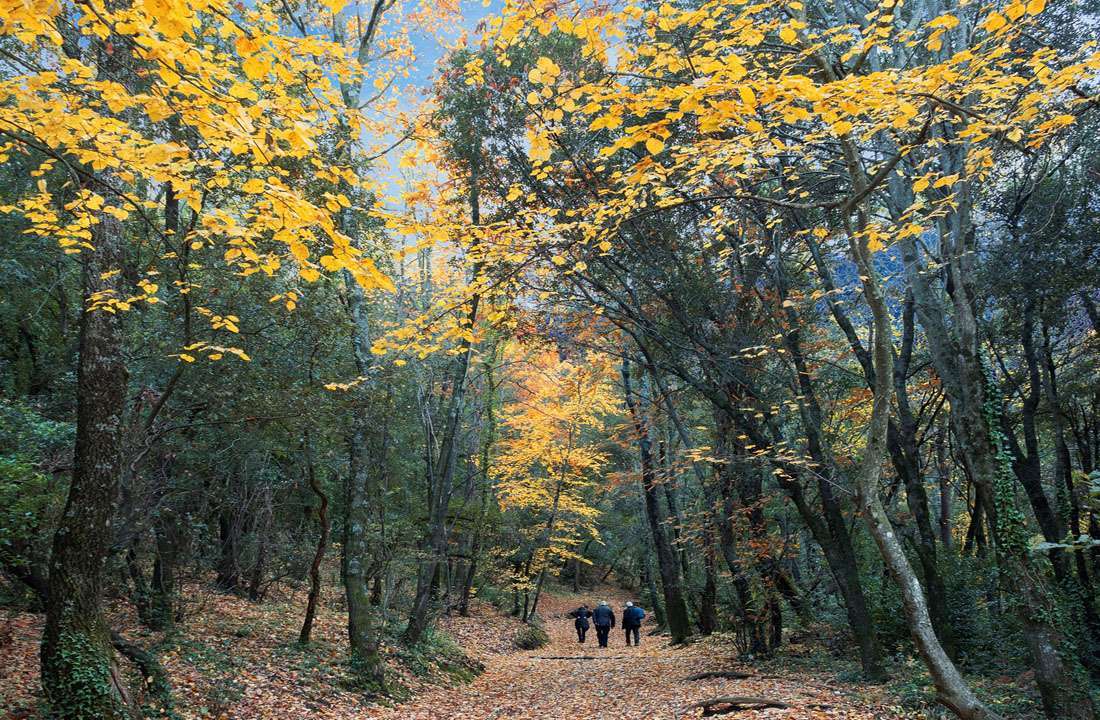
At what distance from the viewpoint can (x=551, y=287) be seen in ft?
31.5

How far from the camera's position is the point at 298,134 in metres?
2.70

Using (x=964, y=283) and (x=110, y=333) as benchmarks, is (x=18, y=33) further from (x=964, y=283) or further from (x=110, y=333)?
(x=964, y=283)

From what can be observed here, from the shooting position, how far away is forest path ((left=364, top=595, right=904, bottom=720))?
7.01 meters

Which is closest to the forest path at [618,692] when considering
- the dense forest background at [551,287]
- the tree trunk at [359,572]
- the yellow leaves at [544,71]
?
the tree trunk at [359,572]

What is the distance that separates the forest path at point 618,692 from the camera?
7.01 meters

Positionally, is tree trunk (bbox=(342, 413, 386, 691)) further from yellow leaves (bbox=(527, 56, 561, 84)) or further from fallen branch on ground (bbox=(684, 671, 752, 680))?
yellow leaves (bbox=(527, 56, 561, 84))

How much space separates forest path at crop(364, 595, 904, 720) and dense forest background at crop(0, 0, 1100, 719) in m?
0.91

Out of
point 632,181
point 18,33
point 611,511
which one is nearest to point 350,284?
point 18,33

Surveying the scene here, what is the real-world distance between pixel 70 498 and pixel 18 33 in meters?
3.35

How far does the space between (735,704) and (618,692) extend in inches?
112

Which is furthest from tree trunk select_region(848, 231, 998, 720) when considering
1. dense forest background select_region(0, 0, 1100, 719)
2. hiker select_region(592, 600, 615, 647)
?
hiker select_region(592, 600, 615, 647)

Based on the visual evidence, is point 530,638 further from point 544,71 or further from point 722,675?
point 544,71

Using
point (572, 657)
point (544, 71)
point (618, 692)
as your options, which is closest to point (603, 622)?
point (572, 657)

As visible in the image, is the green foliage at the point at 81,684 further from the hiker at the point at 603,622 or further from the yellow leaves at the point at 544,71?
Result: the hiker at the point at 603,622
